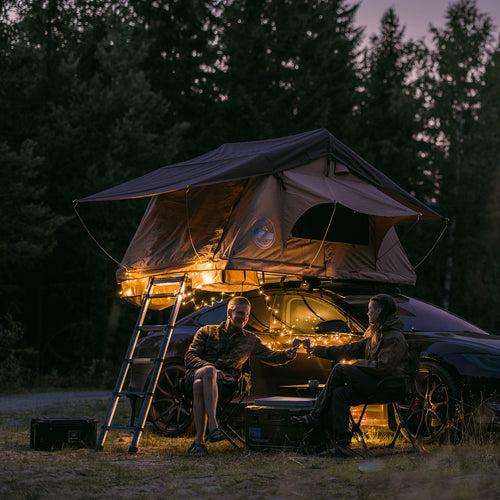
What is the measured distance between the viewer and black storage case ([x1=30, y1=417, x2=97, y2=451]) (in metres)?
8.00

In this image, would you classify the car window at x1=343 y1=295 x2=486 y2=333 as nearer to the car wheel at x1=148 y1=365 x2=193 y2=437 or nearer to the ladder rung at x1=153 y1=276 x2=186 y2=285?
the ladder rung at x1=153 y1=276 x2=186 y2=285

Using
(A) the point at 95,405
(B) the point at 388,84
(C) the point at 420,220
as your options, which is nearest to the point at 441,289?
(B) the point at 388,84

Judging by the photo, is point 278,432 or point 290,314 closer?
point 278,432

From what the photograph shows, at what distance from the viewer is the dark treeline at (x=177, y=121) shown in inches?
864

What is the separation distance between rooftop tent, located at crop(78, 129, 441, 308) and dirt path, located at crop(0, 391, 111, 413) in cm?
467

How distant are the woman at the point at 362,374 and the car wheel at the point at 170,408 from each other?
2021mm

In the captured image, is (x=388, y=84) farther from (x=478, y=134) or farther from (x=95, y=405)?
(x=95, y=405)

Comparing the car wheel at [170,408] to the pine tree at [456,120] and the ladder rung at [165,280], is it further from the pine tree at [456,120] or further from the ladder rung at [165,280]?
the pine tree at [456,120]

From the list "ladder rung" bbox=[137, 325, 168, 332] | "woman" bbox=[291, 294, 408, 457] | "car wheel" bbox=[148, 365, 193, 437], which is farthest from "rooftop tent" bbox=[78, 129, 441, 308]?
"woman" bbox=[291, 294, 408, 457]

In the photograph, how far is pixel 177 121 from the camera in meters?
28.0

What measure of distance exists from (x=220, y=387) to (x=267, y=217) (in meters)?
1.88

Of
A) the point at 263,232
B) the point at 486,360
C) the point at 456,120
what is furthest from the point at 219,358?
the point at 456,120

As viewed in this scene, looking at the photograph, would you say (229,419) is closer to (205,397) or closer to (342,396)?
(205,397)

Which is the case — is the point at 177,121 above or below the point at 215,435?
above
